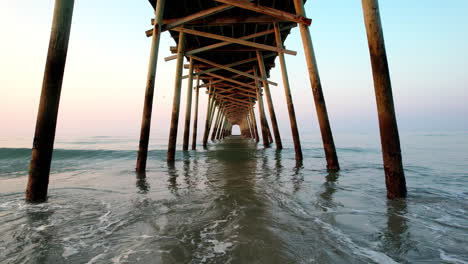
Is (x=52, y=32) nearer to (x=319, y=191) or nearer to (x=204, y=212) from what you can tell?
(x=204, y=212)

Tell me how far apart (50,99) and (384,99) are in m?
3.81

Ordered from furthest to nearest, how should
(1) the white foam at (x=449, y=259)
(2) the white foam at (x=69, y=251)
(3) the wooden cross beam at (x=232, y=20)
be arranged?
(3) the wooden cross beam at (x=232, y=20) → (2) the white foam at (x=69, y=251) → (1) the white foam at (x=449, y=259)

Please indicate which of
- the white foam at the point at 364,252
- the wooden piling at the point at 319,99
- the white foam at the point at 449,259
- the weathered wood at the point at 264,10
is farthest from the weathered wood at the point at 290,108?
the white foam at the point at 449,259

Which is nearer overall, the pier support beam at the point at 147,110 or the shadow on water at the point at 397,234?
the shadow on water at the point at 397,234

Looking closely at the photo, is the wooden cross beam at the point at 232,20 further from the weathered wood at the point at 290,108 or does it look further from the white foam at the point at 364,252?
the white foam at the point at 364,252

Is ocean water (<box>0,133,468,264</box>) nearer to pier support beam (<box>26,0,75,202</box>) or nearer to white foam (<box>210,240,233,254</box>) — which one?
white foam (<box>210,240,233,254</box>)

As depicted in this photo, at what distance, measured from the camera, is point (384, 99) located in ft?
8.57

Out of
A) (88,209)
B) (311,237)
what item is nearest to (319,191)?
(311,237)

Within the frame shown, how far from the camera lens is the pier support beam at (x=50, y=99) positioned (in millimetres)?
2623

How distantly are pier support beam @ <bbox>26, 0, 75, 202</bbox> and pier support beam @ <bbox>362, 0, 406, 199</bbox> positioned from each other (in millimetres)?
3570

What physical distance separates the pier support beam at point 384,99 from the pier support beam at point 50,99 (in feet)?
11.7

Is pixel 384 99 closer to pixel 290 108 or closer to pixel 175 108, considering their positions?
pixel 290 108

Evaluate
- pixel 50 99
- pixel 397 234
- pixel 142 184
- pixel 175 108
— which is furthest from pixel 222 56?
pixel 397 234

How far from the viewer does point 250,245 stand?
1.59 m
